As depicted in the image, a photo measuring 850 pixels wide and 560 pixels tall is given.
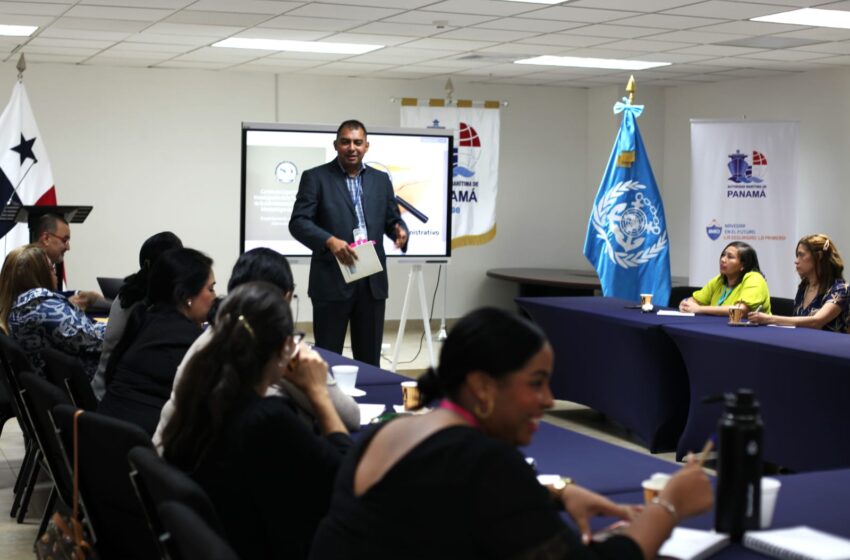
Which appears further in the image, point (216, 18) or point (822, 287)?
point (216, 18)

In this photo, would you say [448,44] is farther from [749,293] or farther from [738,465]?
[738,465]

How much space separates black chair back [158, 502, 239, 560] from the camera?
151cm

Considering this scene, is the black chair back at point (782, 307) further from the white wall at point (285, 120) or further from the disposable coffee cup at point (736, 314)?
the white wall at point (285, 120)

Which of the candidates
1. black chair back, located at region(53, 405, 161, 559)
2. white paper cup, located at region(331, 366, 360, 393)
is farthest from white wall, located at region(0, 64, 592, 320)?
black chair back, located at region(53, 405, 161, 559)

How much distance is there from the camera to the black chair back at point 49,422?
2.91 m

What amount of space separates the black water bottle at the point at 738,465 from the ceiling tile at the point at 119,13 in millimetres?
6433

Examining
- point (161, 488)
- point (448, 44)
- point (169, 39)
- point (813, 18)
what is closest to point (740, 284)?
point (813, 18)

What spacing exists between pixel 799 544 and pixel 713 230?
27.4ft

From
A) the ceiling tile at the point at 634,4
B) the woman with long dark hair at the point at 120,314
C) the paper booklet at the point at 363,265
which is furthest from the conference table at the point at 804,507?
the ceiling tile at the point at 634,4

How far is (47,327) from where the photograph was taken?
15.4ft

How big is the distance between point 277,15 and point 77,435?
567cm

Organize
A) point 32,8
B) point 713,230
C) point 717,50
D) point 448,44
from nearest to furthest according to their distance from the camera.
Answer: point 32,8, point 448,44, point 717,50, point 713,230

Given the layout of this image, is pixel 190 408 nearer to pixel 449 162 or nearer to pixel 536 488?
pixel 536 488

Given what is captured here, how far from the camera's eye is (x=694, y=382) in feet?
18.5
